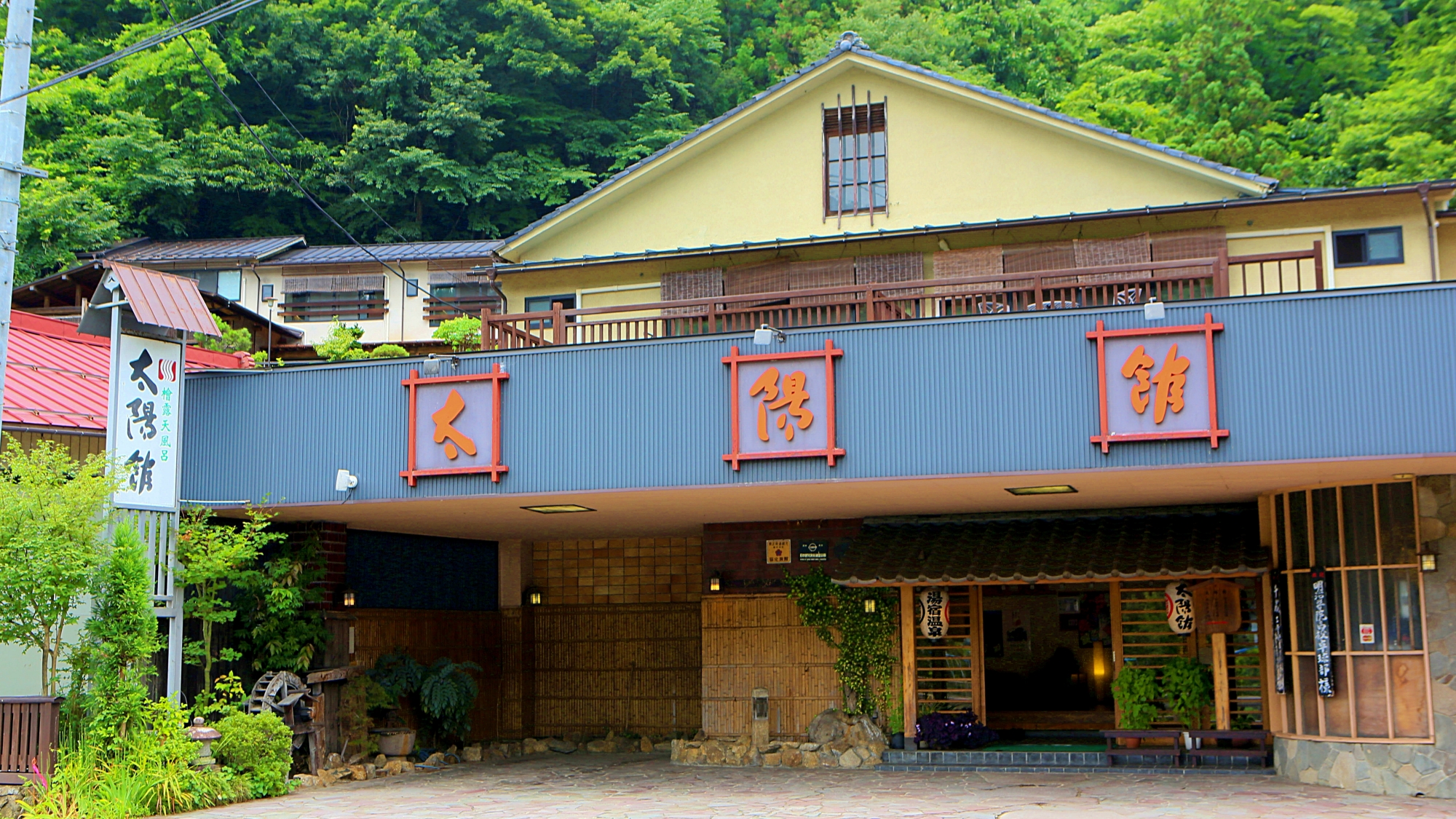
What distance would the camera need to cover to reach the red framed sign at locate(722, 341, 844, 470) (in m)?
13.3

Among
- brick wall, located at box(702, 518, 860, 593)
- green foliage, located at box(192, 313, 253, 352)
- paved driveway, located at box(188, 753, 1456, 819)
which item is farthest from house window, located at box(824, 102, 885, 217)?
green foliage, located at box(192, 313, 253, 352)

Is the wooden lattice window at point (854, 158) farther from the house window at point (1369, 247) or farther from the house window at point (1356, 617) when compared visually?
the house window at point (1356, 617)

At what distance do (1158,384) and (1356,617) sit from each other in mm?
3999

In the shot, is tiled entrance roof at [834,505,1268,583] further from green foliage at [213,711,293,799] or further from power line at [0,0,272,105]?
power line at [0,0,272,105]

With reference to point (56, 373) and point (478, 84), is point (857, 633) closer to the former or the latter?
point (56, 373)

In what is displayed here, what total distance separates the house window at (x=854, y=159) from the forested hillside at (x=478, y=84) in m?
17.6

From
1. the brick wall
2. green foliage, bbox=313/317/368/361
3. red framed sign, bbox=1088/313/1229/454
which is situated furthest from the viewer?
green foliage, bbox=313/317/368/361

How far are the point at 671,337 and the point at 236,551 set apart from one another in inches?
218

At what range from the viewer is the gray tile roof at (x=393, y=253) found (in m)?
35.2

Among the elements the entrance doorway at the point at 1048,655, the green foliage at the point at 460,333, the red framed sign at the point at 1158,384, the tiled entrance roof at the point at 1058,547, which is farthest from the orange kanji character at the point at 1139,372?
the green foliage at the point at 460,333

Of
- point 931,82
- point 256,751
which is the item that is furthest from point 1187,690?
point 256,751

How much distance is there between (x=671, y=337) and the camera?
548 inches

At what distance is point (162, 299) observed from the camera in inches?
576

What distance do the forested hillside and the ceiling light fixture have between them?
2262 cm
